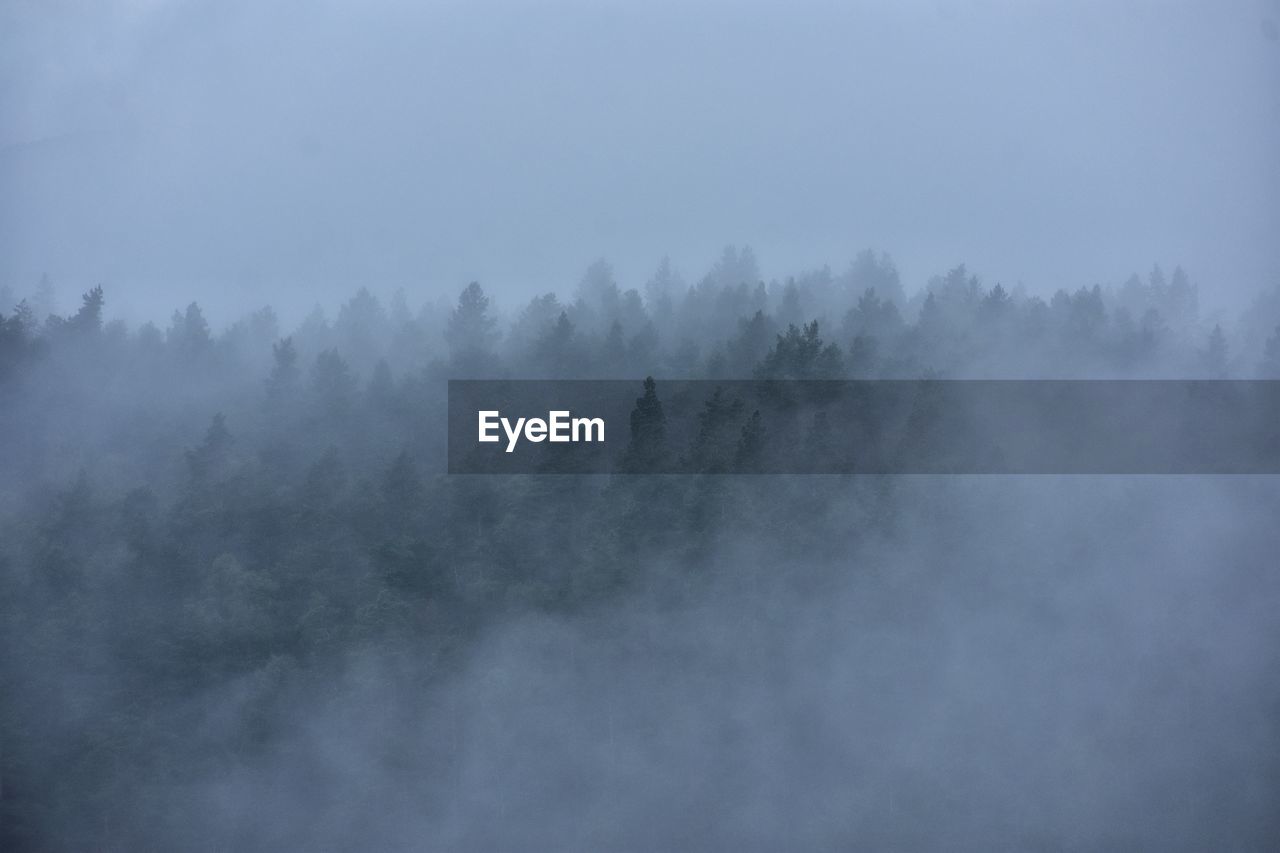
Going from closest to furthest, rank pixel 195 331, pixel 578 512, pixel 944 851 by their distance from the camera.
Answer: pixel 944 851
pixel 578 512
pixel 195 331

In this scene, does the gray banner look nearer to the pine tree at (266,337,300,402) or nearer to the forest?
the forest

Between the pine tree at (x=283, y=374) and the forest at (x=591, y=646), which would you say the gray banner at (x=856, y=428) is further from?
the pine tree at (x=283, y=374)

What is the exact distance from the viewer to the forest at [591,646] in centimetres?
3044

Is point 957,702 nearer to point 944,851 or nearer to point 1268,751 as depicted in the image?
point 944,851

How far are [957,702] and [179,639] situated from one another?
2389 cm

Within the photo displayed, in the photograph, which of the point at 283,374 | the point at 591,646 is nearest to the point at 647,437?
the point at 591,646

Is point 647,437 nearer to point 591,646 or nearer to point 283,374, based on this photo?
point 591,646

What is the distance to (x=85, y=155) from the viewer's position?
83875 millimetres

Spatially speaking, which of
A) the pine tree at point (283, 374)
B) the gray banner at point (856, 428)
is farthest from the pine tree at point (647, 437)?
the pine tree at point (283, 374)

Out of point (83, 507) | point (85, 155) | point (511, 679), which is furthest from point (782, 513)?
point (85, 155)

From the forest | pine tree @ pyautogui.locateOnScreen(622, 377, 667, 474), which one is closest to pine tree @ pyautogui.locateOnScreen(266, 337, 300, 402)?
the forest

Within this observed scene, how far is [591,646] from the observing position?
32.7 meters

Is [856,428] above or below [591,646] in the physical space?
above

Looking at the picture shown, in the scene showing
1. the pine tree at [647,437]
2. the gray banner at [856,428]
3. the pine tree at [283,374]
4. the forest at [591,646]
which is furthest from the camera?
the pine tree at [283,374]
